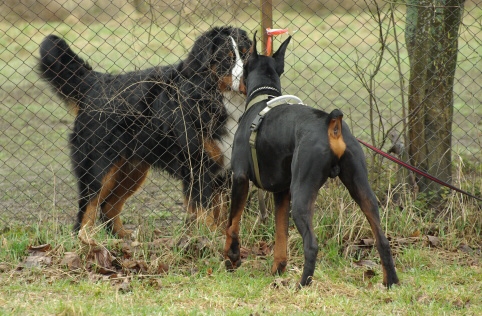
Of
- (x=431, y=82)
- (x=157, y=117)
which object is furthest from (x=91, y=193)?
(x=431, y=82)

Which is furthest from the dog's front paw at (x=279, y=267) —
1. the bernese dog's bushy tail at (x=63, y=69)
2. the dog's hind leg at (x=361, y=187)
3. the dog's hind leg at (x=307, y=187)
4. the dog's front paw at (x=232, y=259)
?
the bernese dog's bushy tail at (x=63, y=69)

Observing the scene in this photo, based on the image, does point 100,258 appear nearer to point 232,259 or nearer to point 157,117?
point 232,259

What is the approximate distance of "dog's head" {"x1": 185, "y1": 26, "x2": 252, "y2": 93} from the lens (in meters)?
5.59

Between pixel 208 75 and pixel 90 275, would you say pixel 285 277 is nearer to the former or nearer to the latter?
pixel 90 275

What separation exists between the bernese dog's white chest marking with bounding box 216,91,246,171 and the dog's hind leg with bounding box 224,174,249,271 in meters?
1.12

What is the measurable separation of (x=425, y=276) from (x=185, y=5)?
2.65 meters

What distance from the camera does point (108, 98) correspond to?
19.2ft

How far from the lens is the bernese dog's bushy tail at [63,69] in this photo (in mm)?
5906

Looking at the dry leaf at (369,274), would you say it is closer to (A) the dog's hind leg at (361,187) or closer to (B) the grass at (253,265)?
(B) the grass at (253,265)

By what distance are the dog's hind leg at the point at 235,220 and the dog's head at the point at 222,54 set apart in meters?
1.12

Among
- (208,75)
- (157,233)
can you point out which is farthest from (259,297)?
(208,75)

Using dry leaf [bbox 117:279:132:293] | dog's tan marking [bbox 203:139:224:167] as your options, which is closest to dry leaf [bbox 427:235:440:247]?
dog's tan marking [bbox 203:139:224:167]

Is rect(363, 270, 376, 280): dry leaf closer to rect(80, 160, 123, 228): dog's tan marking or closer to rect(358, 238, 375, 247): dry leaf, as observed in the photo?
rect(358, 238, 375, 247): dry leaf

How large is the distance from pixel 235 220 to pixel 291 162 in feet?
2.16
